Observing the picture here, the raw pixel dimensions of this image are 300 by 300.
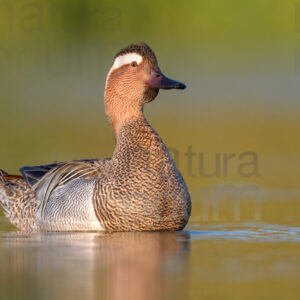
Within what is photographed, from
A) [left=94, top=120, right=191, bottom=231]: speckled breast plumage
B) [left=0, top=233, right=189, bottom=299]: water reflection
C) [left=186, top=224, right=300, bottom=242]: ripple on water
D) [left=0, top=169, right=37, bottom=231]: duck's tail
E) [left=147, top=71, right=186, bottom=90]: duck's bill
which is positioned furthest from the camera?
[left=0, top=169, right=37, bottom=231]: duck's tail

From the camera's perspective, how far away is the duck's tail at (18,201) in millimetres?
9359

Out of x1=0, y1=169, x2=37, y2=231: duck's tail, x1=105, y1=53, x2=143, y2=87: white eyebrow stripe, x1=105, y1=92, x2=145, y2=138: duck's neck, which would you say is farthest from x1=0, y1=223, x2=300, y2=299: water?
x1=105, y1=53, x2=143, y2=87: white eyebrow stripe

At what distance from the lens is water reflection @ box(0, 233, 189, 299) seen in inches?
235

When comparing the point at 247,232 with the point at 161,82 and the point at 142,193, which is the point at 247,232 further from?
the point at 161,82

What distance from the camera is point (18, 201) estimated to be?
962 centimetres

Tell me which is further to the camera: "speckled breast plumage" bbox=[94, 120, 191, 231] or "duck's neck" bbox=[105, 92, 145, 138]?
"duck's neck" bbox=[105, 92, 145, 138]

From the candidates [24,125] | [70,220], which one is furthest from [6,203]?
[24,125]

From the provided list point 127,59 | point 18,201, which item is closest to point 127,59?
point 127,59

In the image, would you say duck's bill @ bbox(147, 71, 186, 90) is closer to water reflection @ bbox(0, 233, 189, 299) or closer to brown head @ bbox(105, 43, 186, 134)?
brown head @ bbox(105, 43, 186, 134)

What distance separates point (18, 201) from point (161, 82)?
172cm

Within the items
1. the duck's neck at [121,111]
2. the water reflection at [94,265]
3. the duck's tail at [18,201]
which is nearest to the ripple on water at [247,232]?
the water reflection at [94,265]

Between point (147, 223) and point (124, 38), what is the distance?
A: 1257 cm

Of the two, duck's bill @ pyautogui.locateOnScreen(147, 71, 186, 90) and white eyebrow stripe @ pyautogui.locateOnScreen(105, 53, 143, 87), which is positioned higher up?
white eyebrow stripe @ pyautogui.locateOnScreen(105, 53, 143, 87)

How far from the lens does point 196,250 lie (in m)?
7.57
